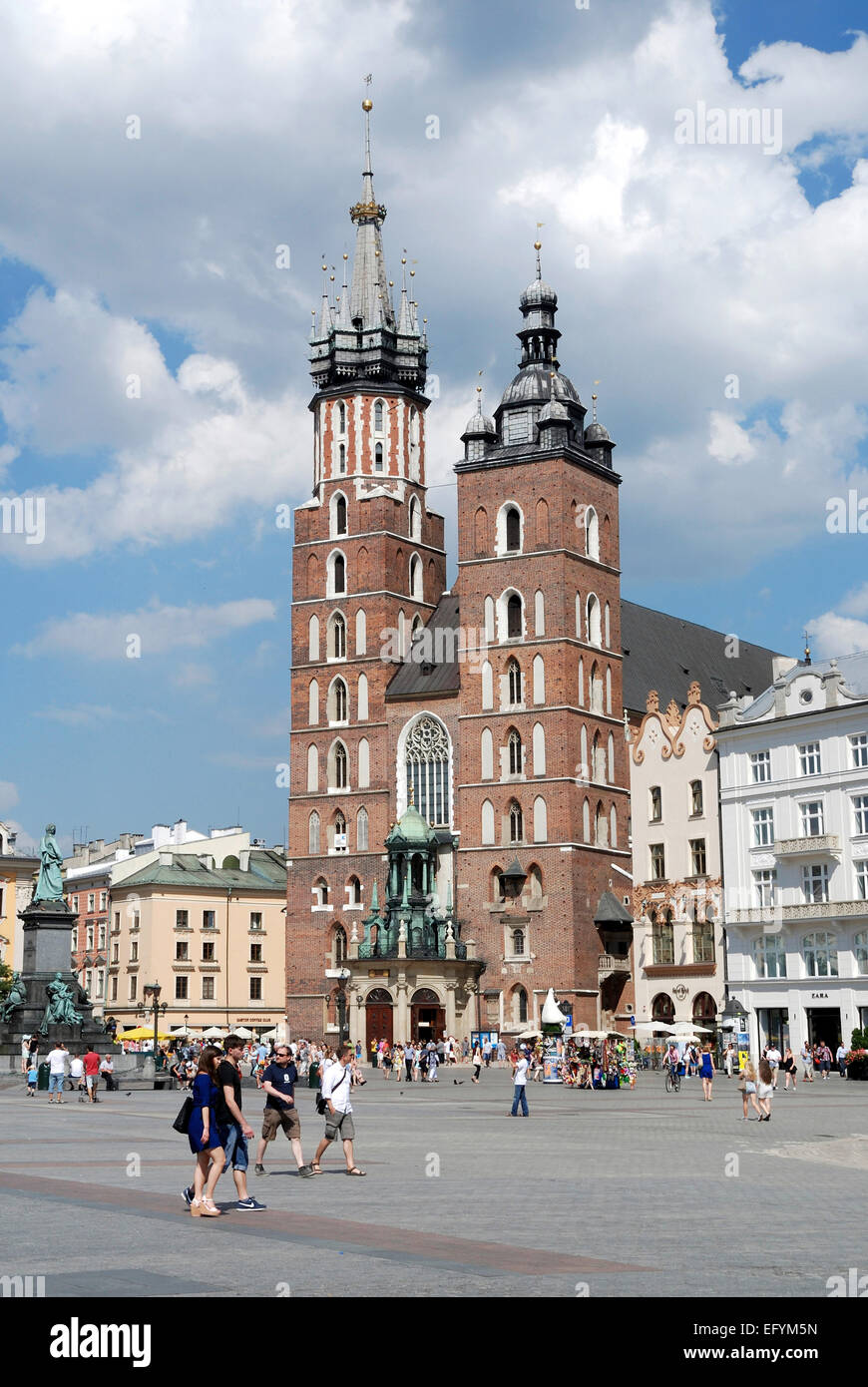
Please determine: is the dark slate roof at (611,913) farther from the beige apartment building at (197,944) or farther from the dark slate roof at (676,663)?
the beige apartment building at (197,944)

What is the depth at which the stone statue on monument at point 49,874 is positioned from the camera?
5003 centimetres

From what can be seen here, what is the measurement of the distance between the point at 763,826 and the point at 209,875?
39.1 meters

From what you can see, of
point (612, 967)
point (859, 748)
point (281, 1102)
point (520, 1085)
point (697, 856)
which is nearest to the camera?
point (281, 1102)

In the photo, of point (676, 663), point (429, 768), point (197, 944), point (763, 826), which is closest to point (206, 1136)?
point (763, 826)

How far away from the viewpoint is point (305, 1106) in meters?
38.7

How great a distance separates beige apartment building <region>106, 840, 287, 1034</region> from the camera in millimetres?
88625

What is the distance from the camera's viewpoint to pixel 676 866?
67000mm

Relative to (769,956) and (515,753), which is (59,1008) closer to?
(769,956)

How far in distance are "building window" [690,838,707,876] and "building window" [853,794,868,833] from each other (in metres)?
8.26

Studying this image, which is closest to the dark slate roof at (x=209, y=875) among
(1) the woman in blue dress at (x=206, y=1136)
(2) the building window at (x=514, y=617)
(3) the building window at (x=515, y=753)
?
(3) the building window at (x=515, y=753)

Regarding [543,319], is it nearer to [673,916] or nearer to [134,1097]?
[673,916]

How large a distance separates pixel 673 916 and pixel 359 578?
22588mm

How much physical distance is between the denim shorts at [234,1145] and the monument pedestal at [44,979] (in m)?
34.3

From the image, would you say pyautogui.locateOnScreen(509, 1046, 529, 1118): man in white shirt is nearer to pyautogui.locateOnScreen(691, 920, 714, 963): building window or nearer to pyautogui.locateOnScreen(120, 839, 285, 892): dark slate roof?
pyautogui.locateOnScreen(691, 920, 714, 963): building window
